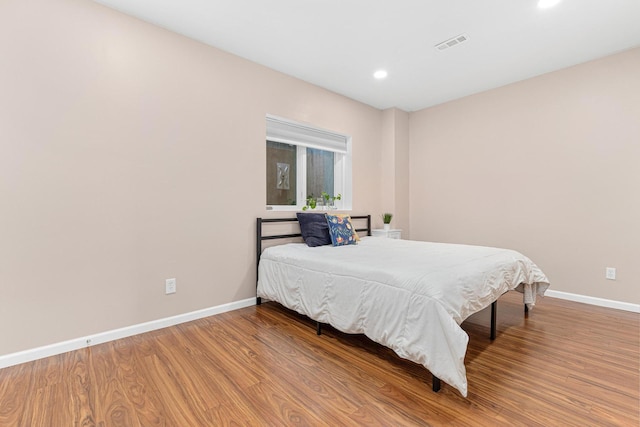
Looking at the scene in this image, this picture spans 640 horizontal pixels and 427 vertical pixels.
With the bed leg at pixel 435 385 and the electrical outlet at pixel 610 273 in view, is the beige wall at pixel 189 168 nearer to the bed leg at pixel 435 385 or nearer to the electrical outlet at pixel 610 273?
the electrical outlet at pixel 610 273

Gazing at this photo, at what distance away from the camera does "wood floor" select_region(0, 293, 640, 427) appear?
143 centimetres

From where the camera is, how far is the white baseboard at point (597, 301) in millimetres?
2887

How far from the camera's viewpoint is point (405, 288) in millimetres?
1761

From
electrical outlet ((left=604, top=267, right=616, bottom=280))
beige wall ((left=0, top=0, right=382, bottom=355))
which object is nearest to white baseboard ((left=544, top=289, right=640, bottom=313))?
electrical outlet ((left=604, top=267, right=616, bottom=280))

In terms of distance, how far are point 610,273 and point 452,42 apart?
2.78 meters

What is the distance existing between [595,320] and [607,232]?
3.17 feet

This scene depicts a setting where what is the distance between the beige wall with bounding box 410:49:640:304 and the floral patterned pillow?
1.74 m

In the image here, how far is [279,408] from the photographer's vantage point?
1.49 metres

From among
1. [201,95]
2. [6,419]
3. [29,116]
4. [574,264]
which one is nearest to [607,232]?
[574,264]

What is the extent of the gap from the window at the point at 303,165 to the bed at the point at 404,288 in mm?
675

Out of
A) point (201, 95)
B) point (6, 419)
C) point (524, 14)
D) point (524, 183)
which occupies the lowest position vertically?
point (6, 419)

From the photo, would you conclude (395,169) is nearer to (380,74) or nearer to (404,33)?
(380,74)

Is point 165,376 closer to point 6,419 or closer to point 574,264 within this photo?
point 6,419

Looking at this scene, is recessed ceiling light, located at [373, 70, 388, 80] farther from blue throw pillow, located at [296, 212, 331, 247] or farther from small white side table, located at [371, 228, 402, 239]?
small white side table, located at [371, 228, 402, 239]
